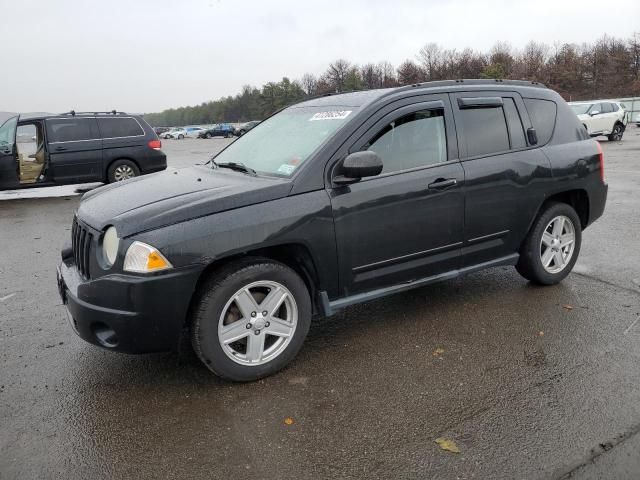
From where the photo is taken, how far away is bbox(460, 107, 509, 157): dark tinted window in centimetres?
430

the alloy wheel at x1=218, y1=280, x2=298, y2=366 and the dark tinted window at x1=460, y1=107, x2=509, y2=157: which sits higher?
the dark tinted window at x1=460, y1=107, x2=509, y2=157

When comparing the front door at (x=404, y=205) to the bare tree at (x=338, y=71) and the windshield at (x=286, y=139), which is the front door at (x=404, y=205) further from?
the bare tree at (x=338, y=71)

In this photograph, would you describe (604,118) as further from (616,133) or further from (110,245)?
(110,245)

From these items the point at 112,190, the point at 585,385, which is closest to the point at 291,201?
the point at 112,190

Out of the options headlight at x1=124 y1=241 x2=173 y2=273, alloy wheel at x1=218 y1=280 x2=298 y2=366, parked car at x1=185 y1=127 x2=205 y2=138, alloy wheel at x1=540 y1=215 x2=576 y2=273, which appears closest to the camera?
headlight at x1=124 y1=241 x2=173 y2=273

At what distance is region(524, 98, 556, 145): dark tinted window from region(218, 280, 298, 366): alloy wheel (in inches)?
109

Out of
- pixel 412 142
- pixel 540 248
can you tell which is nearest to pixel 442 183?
pixel 412 142

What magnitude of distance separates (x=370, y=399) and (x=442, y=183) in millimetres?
1697

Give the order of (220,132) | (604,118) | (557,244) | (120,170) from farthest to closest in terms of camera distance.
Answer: (220,132), (604,118), (120,170), (557,244)

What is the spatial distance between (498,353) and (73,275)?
9.46ft

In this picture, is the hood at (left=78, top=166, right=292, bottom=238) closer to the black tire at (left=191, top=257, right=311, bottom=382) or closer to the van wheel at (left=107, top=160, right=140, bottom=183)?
the black tire at (left=191, top=257, right=311, bottom=382)

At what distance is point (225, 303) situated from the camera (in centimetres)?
323

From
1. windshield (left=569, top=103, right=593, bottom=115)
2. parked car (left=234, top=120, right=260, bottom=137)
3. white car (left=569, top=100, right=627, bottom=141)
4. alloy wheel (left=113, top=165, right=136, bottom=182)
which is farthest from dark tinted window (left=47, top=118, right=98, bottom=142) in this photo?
windshield (left=569, top=103, right=593, bottom=115)

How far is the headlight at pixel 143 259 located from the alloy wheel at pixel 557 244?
3306 mm
